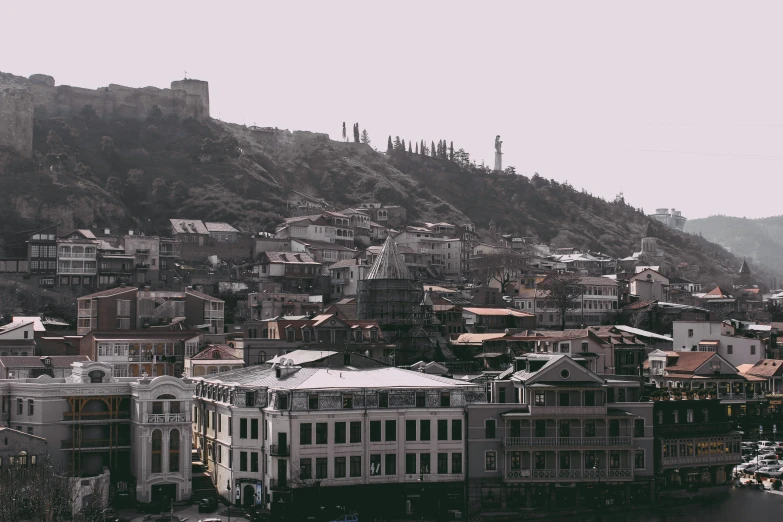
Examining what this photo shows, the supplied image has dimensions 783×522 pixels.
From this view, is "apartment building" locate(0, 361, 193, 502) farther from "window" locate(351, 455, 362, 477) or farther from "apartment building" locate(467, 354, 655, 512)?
"apartment building" locate(467, 354, 655, 512)

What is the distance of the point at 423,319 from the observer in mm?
111688

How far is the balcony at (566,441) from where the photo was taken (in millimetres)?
64062

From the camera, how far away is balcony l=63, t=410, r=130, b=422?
6244 cm

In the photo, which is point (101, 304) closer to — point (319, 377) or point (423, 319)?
point (423, 319)

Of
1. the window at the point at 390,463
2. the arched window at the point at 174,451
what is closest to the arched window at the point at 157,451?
the arched window at the point at 174,451

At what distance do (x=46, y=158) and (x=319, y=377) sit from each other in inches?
4267

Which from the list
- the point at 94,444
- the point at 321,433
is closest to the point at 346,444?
the point at 321,433

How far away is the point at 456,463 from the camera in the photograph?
63.8m

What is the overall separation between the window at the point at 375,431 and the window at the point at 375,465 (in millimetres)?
885

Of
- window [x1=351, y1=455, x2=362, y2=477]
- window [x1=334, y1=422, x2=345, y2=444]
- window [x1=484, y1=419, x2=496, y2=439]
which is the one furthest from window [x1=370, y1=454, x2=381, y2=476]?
window [x1=484, y1=419, x2=496, y2=439]

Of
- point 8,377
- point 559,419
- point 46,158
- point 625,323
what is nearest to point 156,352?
point 8,377

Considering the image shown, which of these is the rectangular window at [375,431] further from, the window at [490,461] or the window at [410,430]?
the window at [490,461]

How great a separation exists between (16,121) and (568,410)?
386 ft

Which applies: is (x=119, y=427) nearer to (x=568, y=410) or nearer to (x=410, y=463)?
(x=410, y=463)
